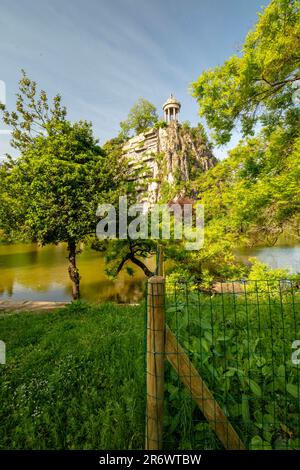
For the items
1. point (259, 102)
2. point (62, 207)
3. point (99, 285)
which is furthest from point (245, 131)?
point (99, 285)

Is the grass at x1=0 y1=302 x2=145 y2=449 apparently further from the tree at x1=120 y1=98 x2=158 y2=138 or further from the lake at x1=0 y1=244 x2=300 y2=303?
the tree at x1=120 y1=98 x2=158 y2=138

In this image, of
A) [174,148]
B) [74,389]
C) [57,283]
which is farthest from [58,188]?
[174,148]

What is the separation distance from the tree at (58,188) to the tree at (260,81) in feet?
14.4

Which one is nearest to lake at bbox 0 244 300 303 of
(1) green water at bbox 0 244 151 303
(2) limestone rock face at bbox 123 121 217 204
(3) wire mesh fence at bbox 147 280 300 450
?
(1) green water at bbox 0 244 151 303

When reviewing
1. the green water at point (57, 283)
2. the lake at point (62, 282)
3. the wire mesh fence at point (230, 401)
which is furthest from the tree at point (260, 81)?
the green water at point (57, 283)

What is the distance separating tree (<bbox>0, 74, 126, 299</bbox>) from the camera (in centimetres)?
788

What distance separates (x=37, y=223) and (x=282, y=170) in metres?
8.49

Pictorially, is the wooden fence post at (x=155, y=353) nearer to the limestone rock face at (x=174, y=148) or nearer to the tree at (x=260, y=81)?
the tree at (x=260, y=81)

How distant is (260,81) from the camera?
6895 mm

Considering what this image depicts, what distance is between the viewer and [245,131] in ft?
26.2

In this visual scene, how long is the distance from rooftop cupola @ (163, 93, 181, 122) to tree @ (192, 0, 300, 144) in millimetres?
46118

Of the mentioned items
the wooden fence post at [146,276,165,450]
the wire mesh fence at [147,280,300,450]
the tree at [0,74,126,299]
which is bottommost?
the wire mesh fence at [147,280,300,450]

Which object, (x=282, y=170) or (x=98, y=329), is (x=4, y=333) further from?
(x=282, y=170)
